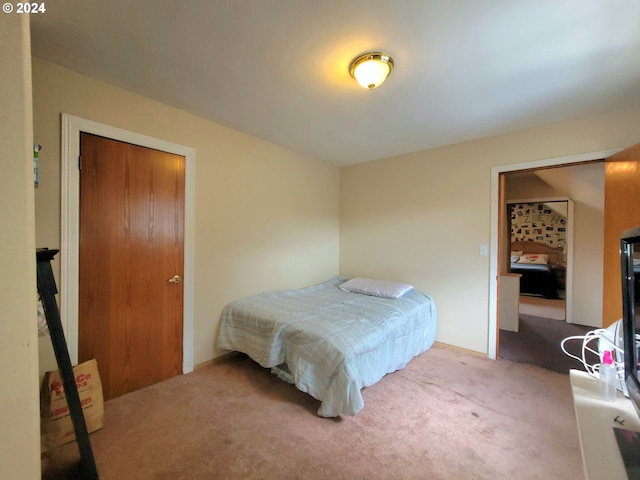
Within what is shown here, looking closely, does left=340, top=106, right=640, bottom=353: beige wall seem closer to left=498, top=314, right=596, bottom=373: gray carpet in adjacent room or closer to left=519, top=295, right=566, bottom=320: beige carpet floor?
left=498, top=314, right=596, bottom=373: gray carpet in adjacent room

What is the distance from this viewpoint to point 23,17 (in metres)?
0.65

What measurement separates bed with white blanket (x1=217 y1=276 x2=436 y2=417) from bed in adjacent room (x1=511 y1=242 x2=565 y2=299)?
11.9 ft

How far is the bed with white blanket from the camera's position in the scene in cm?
185

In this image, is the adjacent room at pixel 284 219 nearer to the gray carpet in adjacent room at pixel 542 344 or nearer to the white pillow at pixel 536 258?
the gray carpet in adjacent room at pixel 542 344

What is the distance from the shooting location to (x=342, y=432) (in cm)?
172

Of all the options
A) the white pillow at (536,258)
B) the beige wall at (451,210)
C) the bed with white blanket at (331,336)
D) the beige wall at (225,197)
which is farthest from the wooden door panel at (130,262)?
the white pillow at (536,258)

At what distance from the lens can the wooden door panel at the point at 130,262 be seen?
1.93 metres

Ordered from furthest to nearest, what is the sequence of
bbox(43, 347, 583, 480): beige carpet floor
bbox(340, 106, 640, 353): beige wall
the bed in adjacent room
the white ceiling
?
1. the bed in adjacent room
2. bbox(340, 106, 640, 353): beige wall
3. bbox(43, 347, 583, 480): beige carpet floor
4. the white ceiling

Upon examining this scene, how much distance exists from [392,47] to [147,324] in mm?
2750

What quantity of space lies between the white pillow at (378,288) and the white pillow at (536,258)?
189 inches

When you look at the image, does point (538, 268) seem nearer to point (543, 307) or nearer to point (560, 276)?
point (560, 276)

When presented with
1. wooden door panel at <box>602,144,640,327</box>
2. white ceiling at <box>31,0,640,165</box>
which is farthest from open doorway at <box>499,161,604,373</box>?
white ceiling at <box>31,0,640,165</box>

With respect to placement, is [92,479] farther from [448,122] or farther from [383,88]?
[448,122]

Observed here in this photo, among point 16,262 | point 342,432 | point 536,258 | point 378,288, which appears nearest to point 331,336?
point 342,432
